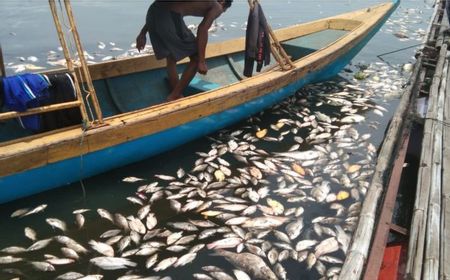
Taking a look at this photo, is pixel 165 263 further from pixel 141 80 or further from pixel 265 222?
pixel 141 80

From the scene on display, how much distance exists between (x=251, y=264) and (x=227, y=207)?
0.90m

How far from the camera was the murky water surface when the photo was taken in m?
3.49

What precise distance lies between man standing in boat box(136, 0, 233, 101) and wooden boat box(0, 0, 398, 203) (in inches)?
18.2

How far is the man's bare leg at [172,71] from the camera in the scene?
17.9ft

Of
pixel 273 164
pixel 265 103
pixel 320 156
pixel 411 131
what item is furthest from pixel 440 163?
pixel 265 103

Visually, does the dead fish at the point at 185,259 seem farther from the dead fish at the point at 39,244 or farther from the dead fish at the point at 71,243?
the dead fish at the point at 39,244

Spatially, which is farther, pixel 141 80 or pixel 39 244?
pixel 141 80

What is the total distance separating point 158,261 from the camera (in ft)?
11.6

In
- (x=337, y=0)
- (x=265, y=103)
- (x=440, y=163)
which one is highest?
(x=337, y=0)

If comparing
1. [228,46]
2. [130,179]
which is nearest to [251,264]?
[130,179]

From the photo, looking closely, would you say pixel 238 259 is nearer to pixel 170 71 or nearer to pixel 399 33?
pixel 170 71

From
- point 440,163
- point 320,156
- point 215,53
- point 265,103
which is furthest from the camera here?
point 215,53

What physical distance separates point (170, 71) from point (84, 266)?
10.1 feet

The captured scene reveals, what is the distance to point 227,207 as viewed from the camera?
14.0ft
